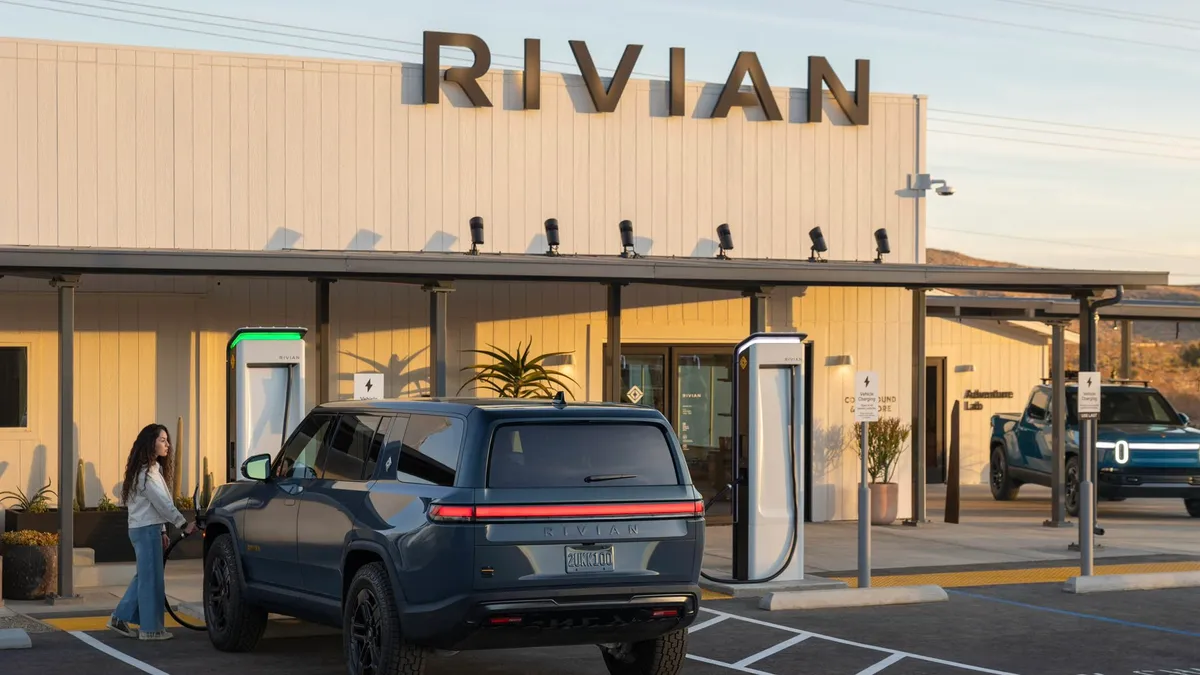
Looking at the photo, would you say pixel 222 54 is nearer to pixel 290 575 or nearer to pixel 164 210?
A: pixel 164 210

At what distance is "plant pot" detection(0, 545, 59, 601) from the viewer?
14.6 m

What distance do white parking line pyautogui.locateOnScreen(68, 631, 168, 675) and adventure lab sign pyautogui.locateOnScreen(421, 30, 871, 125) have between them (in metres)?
9.44

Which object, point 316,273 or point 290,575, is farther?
point 316,273

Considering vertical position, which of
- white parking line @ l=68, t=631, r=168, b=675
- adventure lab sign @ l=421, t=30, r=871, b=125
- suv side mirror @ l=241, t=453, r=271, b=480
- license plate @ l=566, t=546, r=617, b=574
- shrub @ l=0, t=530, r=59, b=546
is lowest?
white parking line @ l=68, t=631, r=168, b=675

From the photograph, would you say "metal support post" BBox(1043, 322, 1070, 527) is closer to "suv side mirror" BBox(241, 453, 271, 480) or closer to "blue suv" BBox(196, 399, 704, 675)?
"blue suv" BBox(196, 399, 704, 675)

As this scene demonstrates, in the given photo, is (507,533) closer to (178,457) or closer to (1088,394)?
(1088,394)

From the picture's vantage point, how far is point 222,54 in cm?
1917

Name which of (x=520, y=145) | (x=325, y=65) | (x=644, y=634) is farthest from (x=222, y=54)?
(x=644, y=634)

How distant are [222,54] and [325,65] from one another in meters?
1.24

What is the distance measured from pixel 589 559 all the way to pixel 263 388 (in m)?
7.15

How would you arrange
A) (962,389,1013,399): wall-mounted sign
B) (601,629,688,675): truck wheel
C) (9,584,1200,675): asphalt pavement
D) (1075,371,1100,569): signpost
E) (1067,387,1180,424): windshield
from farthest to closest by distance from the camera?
(962,389,1013,399): wall-mounted sign, (1067,387,1180,424): windshield, (1075,371,1100,569): signpost, (9,584,1200,675): asphalt pavement, (601,629,688,675): truck wheel

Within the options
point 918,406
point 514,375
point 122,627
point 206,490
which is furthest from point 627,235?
point 122,627

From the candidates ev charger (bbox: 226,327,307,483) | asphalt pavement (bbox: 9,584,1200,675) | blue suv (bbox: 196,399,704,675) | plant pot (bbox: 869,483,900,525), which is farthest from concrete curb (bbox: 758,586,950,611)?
plant pot (bbox: 869,483,900,525)

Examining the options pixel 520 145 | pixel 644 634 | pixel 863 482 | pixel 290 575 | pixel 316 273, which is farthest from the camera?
pixel 520 145
